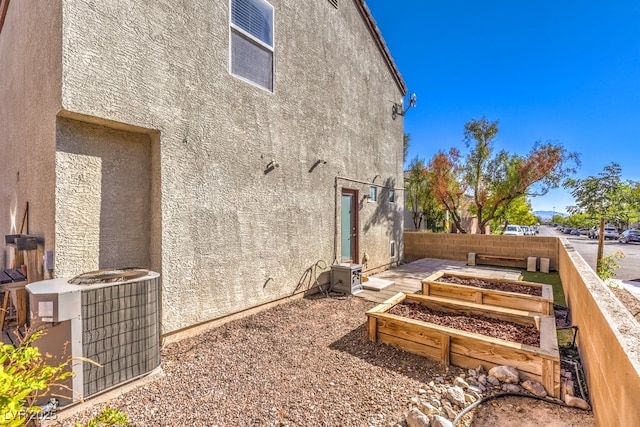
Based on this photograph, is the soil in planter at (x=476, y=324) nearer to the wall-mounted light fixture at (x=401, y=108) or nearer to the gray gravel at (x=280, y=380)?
the gray gravel at (x=280, y=380)

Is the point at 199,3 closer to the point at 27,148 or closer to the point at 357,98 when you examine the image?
the point at 27,148

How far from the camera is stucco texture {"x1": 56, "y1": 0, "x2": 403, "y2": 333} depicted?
3637 millimetres

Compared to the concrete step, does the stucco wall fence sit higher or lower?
higher

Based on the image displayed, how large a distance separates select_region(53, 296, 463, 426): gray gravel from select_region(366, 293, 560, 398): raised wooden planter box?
166 millimetres

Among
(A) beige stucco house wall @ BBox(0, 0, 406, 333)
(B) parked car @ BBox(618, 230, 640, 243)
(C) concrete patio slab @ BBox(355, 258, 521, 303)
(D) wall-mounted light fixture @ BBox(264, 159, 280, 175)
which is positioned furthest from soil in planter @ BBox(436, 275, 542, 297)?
(B) parked car @ BBox(618, 230, 640, 243)

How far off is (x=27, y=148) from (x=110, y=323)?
3.58 metres

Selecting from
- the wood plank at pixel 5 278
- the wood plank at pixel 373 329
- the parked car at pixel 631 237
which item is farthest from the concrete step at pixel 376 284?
the parked car at pixel 631 237

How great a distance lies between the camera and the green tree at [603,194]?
7.92 metres

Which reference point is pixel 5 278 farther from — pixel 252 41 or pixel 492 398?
pixel 492 398

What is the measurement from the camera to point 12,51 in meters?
5.47

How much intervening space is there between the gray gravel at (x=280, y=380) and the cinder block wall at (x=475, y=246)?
9.14 metres

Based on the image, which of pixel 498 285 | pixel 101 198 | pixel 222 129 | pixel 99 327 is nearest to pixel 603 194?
pixel 498 285

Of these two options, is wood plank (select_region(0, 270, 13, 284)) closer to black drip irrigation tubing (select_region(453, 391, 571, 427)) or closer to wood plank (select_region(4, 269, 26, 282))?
wood plank (select_region(4, 269, 26, 282))

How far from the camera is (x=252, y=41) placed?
5414 millimetres
